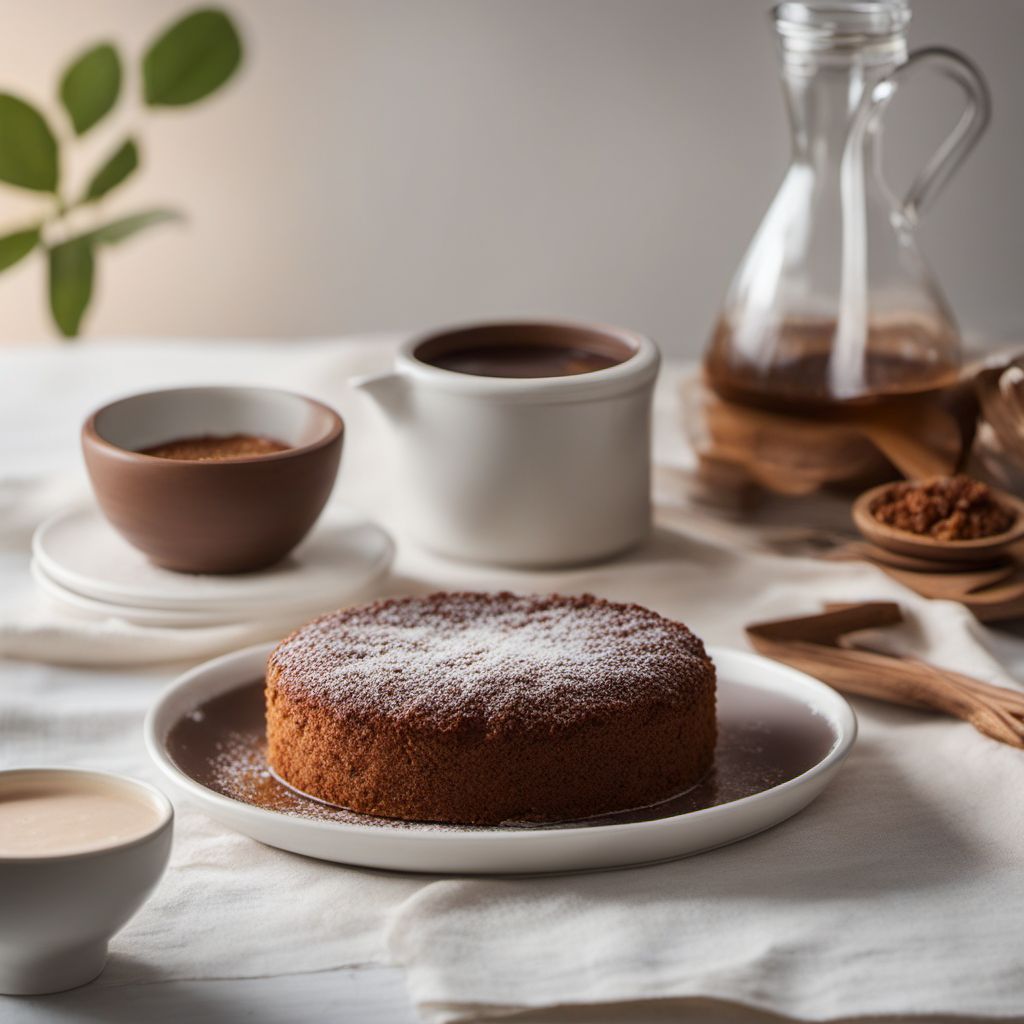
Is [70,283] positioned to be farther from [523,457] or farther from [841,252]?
[841,252]

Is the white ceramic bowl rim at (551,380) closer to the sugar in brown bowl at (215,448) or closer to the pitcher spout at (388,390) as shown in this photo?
the pitcher spout at (388,390)

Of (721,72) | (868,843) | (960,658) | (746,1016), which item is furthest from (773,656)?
(721,72)

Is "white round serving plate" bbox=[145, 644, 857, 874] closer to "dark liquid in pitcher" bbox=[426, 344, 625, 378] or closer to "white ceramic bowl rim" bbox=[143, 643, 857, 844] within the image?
"white ceramic bowl rim" bbox=[143, 643, 857, 844]

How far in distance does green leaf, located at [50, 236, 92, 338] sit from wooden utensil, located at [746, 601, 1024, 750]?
1.01 metres

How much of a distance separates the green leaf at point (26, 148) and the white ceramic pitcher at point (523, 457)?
652mm

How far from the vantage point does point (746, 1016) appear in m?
0.65

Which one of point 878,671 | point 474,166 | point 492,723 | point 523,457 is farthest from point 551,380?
point 474,166

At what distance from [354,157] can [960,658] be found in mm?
1383

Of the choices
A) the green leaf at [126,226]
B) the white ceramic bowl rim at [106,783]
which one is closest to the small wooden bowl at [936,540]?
the white ceramic bowl rim at [106,783]

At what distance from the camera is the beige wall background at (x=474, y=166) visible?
2045mm

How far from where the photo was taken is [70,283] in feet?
5.74

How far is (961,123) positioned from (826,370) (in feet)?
0.78

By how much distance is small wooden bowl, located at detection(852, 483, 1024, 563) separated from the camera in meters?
1.12

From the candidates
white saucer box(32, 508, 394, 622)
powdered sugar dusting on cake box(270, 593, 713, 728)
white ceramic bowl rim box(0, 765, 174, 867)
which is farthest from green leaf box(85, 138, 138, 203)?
white ceramic bowl rim box(0, 765, 174, 867)
